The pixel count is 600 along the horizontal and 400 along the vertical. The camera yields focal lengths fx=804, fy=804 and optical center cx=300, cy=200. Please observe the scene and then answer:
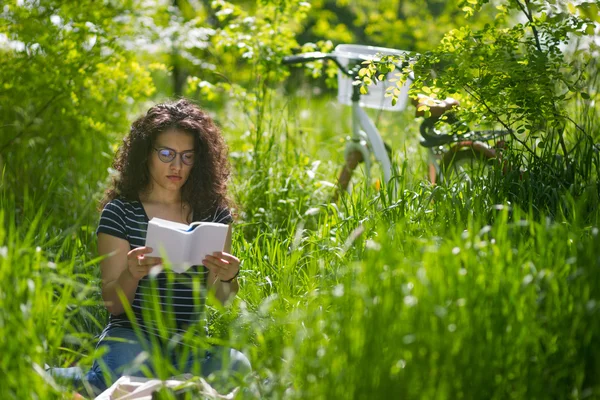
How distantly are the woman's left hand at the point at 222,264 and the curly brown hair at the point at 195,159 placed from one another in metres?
0.46

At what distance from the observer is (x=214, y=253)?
2.78m

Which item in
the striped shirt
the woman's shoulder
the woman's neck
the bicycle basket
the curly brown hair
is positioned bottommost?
the striped shirt

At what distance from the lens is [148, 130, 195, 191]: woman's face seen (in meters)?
3.28

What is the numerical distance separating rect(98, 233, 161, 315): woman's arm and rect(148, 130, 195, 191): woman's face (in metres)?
0.32

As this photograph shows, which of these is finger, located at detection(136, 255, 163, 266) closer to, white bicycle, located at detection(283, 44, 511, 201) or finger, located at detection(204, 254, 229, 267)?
finger, located at detection(204, 254, 229, 267)

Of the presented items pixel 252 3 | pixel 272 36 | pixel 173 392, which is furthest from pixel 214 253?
pixel 252 3

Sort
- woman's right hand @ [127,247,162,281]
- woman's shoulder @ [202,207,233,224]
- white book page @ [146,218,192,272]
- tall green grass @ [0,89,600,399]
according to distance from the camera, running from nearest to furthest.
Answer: tall green grass @ [0,89,600,399] → white book page @ [146,218,192,272] → woman's right hand @ [127,247,162,281] → woman's shoulder @ [202,207,233,224]

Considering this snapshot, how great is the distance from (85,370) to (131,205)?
78 cm

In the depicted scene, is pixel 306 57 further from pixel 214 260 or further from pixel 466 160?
pixel 214 260

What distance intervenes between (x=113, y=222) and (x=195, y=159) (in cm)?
47

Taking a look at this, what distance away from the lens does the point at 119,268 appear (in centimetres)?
308

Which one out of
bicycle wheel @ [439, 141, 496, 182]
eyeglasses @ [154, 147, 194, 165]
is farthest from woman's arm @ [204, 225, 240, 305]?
bicycle wheel @ [439, 141, 496, 182]

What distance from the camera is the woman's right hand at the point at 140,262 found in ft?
9.04

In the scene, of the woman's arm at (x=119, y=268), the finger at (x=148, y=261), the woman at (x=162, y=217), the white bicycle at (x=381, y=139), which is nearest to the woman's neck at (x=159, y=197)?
the woman at (x=162, y=217)
